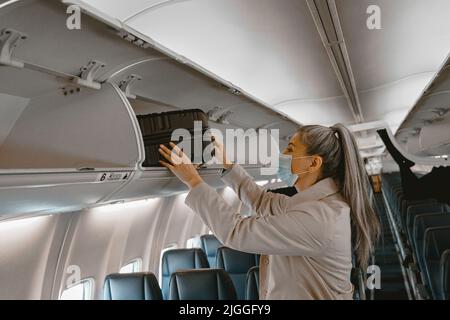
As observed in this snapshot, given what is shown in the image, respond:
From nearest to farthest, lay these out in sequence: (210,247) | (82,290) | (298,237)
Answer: (298,237) < (82,290) < (210,247)

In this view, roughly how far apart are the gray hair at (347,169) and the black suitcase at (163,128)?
816 mm

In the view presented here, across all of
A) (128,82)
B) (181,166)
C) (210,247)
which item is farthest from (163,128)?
(210,247)

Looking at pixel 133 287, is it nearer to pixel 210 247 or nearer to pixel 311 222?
pixel 311 222

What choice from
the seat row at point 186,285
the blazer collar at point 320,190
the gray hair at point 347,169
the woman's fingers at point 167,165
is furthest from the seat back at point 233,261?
the blazer collar at point 320,190

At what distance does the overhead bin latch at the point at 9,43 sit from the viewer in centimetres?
159

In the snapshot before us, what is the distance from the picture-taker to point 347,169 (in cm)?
182

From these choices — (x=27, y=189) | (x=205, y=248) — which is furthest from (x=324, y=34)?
(x=205, y=248)

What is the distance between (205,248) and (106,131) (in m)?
3.78

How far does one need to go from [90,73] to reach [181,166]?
706 mm

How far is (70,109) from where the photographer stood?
7.28 ft

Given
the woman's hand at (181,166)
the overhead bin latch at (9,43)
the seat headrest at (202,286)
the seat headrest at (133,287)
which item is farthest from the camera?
the seat headrest at (133,287)

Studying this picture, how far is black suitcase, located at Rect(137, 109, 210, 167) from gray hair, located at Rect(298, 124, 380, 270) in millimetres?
816

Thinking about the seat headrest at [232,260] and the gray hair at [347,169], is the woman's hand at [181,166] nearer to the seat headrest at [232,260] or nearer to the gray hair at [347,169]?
the gray hair at [347,169]

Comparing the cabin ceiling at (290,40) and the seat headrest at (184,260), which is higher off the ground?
the cabin ceiling at (290,40)
